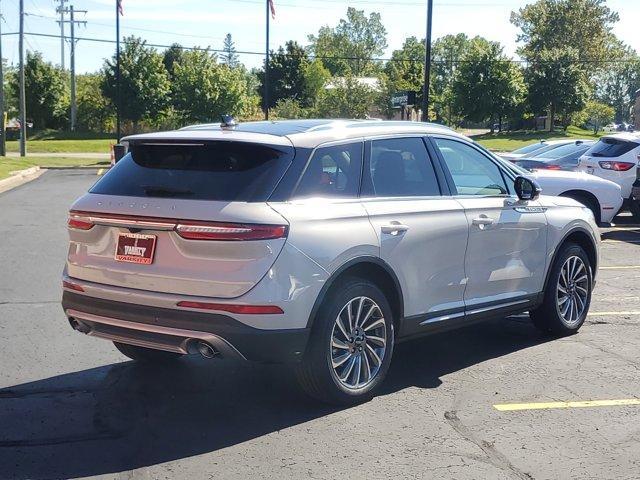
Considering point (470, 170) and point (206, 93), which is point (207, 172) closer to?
point (470, 170)

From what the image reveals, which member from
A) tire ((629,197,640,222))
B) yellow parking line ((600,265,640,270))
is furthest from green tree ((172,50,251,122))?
yellow parking line ((600,265,640,270))

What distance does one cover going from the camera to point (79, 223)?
5.06 meters

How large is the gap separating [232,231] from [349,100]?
54.0 meters

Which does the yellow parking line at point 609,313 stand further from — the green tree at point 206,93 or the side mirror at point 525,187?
the green tree at point 206,93

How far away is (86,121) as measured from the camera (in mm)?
66000

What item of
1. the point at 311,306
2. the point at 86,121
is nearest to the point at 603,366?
the point at 311,306

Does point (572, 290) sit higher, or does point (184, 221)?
point (184, 221)

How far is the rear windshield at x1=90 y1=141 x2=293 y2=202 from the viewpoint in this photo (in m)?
4.68

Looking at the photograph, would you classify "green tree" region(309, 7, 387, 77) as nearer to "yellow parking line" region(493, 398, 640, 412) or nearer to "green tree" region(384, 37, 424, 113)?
"green tree" region(384, 37, 424, 113)

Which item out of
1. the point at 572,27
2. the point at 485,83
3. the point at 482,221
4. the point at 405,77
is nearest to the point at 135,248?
the point at 482,221

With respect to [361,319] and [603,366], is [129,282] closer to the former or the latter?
[361,319]

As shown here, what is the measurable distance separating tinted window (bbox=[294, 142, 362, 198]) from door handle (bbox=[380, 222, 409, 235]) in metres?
0.29

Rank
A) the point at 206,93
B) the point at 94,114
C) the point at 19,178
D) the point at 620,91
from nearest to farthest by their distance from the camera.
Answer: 1. the point at 19,178
2. the point at 206,93
3. the point at 94,114
4. the point at 620,91

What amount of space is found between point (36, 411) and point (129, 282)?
3.39 ft
